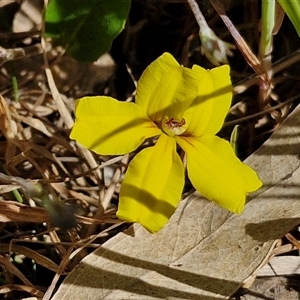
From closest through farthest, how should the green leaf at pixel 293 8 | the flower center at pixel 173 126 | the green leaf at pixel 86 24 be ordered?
the green leaf at pixel 293 8 → the flower center at pixel 173 126 → the green leaf at pixel 86 24

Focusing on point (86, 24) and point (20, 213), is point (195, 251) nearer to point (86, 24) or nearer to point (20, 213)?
point (20, 213)

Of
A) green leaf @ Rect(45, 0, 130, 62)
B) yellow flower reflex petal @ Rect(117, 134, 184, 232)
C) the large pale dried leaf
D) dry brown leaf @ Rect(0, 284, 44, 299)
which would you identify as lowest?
dry brown leaf @ Rect(0, 284, 44, 299)

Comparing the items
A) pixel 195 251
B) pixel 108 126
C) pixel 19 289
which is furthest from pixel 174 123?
pixel 19 289

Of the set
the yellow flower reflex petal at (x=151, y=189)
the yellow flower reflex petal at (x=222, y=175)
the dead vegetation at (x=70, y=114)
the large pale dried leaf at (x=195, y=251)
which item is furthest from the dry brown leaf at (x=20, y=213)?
the yellow flower reflex petal at (x=222, y=175)

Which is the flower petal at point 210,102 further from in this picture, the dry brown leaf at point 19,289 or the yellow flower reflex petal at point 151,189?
the dry brown leaf at point 19,289

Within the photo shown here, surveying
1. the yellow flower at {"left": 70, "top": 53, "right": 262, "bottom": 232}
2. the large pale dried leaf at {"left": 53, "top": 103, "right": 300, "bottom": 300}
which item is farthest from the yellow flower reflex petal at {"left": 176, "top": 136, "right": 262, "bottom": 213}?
the large pale dried leaf at {"left": 53, "top": 103, "right": 300, "bottom": 300}

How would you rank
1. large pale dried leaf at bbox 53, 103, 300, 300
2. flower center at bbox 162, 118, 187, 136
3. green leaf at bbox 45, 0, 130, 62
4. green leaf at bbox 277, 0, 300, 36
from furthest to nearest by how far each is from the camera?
green leaf at bbox 45, 0, 130, 62 → large pale dried leaf at bbox 53, 103, 300, 300 → flower center at bbox 162, 118, 187, 136 → green leaf at bbox 277, 0, 300, 36

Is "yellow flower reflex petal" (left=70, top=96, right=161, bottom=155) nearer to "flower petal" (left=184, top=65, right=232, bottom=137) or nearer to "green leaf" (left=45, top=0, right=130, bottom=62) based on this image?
"flower petal" (left=184, top=65, right=232, bottom=137)
